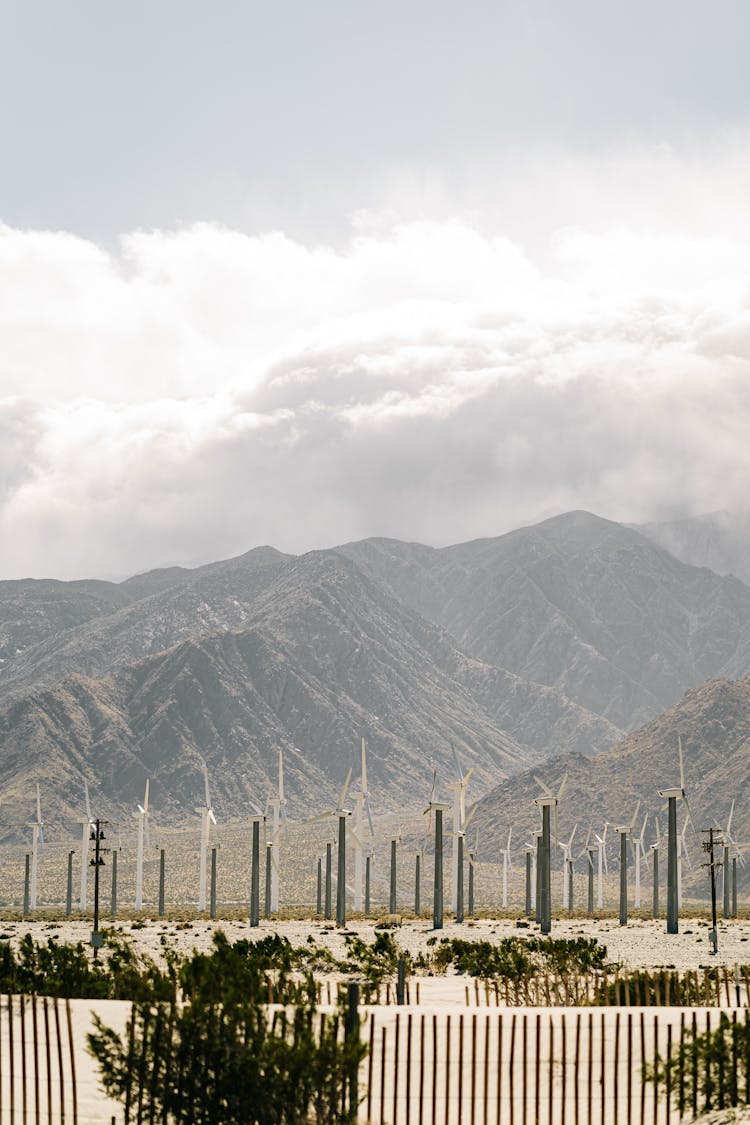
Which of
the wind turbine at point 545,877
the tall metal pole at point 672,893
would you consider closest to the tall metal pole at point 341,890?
the wind turbine at point 545,877

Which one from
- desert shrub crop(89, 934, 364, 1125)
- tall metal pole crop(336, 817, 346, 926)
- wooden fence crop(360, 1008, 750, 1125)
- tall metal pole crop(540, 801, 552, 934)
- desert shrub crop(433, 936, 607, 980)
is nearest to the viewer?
desert shrub crop(89, 934, 364, 1125)

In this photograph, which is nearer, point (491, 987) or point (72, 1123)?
point (72, 1123)

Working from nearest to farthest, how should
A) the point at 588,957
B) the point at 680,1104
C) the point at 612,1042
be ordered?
the point at 680,1104 → the point at 612,1042 → the point at 588,957

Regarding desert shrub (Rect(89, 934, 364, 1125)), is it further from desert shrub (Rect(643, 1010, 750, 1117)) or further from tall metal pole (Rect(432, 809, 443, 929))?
tall metal pole (Rect(432, 809, 443, 929))

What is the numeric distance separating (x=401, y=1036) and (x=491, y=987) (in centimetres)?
1357

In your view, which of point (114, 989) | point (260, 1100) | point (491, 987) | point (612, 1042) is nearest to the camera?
point (260, 1100)

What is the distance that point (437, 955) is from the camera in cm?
4988

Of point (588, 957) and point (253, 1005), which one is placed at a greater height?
point (253, 1005)

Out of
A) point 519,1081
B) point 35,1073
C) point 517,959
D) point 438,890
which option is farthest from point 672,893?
point 35,1073

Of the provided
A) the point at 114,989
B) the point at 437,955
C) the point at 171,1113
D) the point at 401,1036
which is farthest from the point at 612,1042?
the point at 437,955

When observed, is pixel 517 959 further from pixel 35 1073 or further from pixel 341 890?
pixel 341 890

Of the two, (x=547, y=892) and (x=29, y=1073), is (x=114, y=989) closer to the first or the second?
(x=29, y=1073)

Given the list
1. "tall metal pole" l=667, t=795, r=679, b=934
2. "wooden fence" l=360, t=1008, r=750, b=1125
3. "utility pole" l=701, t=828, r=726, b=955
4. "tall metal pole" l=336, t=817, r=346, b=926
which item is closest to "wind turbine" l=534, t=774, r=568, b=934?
"tall metal pole" l=667, t=795, r=679, b=934

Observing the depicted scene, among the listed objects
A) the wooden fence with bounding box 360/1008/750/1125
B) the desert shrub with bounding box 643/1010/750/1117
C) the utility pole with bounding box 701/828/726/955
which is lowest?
the utility pole with bounding box 701/828/726/955
